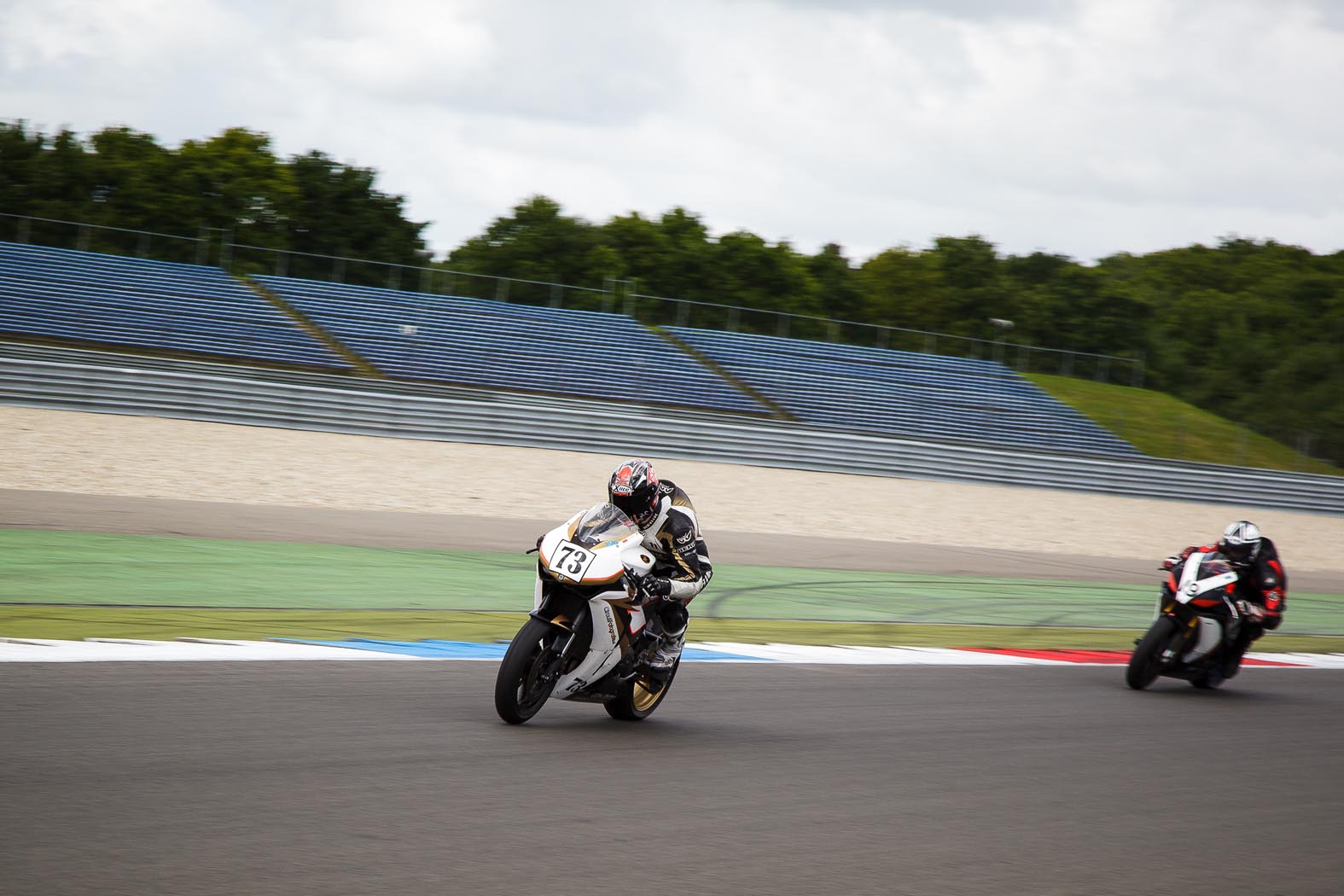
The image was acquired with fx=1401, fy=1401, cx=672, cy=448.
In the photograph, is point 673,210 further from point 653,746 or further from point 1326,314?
point 653,746

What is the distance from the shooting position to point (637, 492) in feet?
23.4

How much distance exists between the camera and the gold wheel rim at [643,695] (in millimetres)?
7504

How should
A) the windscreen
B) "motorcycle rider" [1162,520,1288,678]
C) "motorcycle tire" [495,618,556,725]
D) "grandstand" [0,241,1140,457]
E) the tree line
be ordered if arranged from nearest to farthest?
1. "motorcycle tire" [495,618,556,725]
2. the windscreen
3. "motorcycle rider" [1162,520,1288,678]
4. "grandstand" [0,241,1140,457]
5. the tree line

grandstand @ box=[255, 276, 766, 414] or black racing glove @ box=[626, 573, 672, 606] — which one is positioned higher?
grandstand @ box=[255, 276, 766, 414]

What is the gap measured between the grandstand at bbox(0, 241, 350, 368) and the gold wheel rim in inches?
1116

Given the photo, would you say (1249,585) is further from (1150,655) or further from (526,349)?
(526,349)

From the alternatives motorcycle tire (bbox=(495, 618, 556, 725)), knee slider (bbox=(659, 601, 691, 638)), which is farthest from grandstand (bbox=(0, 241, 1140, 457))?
motorcycle tire (bbox=(495, 618, 556, 725))

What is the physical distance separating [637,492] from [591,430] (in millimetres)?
23491

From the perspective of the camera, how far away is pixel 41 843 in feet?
13.7

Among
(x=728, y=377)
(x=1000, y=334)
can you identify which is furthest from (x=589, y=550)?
(x=1000, y=334)

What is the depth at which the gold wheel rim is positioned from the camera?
7504 mm

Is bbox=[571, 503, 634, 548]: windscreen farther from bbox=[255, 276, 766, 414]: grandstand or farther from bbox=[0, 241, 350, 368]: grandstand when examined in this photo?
bbox=[255, 276, 766, 414]: grandstand

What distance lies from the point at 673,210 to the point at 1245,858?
66.6 metres

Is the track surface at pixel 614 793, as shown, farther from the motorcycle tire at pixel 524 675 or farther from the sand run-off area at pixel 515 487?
the sand run-off area at pixel 515 487
